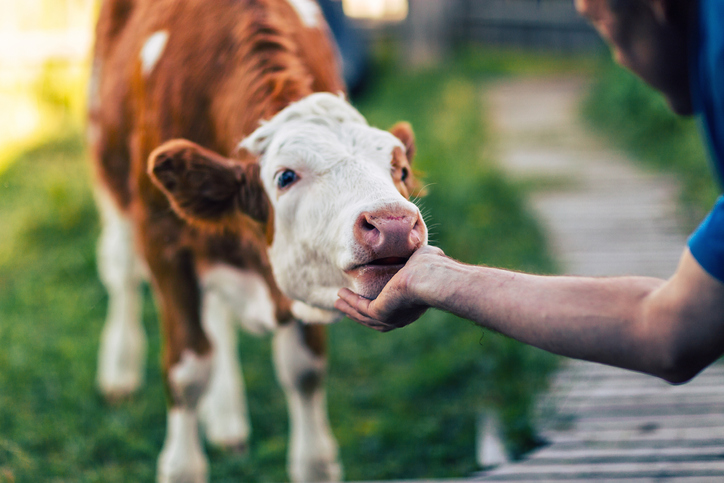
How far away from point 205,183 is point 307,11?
3.86 ft

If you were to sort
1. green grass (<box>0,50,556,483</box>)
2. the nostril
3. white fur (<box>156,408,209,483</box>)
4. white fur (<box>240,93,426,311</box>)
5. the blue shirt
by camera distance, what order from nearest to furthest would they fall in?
the blue shirt → the nostril → white fur (<box>240,93,426,311</box>) → white fur (<box>156,408,209,483</box>) → green grass (<box>0,50,556,483</box>)

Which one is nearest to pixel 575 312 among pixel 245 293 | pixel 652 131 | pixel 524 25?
pixel 245 293

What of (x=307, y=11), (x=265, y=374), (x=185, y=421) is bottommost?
(x=265, y=374)

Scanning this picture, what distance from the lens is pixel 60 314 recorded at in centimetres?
425

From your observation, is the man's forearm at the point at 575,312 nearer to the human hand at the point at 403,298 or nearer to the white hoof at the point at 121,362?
the human hand at the point at 403,298

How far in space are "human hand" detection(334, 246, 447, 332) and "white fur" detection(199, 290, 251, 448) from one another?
158cm

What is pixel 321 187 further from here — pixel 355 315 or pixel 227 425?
pixel 227 425

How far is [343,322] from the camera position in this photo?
13.8ft

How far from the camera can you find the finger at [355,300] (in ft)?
5.32

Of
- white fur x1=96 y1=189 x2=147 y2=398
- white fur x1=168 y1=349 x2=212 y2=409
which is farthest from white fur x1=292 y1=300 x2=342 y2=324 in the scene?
white fur x1=96 y1=189 x2=147 y2=398

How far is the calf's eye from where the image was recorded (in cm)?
187

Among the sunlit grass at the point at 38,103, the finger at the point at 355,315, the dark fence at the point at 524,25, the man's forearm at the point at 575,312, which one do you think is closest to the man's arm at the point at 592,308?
the man's forearm at the point at 575,312

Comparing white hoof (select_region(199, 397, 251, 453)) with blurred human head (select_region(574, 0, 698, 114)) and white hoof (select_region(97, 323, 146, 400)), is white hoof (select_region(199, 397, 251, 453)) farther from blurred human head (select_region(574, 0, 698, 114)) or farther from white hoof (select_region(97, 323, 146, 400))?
blurred human head (select_region(574, 0, 698, 114))


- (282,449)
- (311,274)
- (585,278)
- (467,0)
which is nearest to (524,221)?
(282,449)
